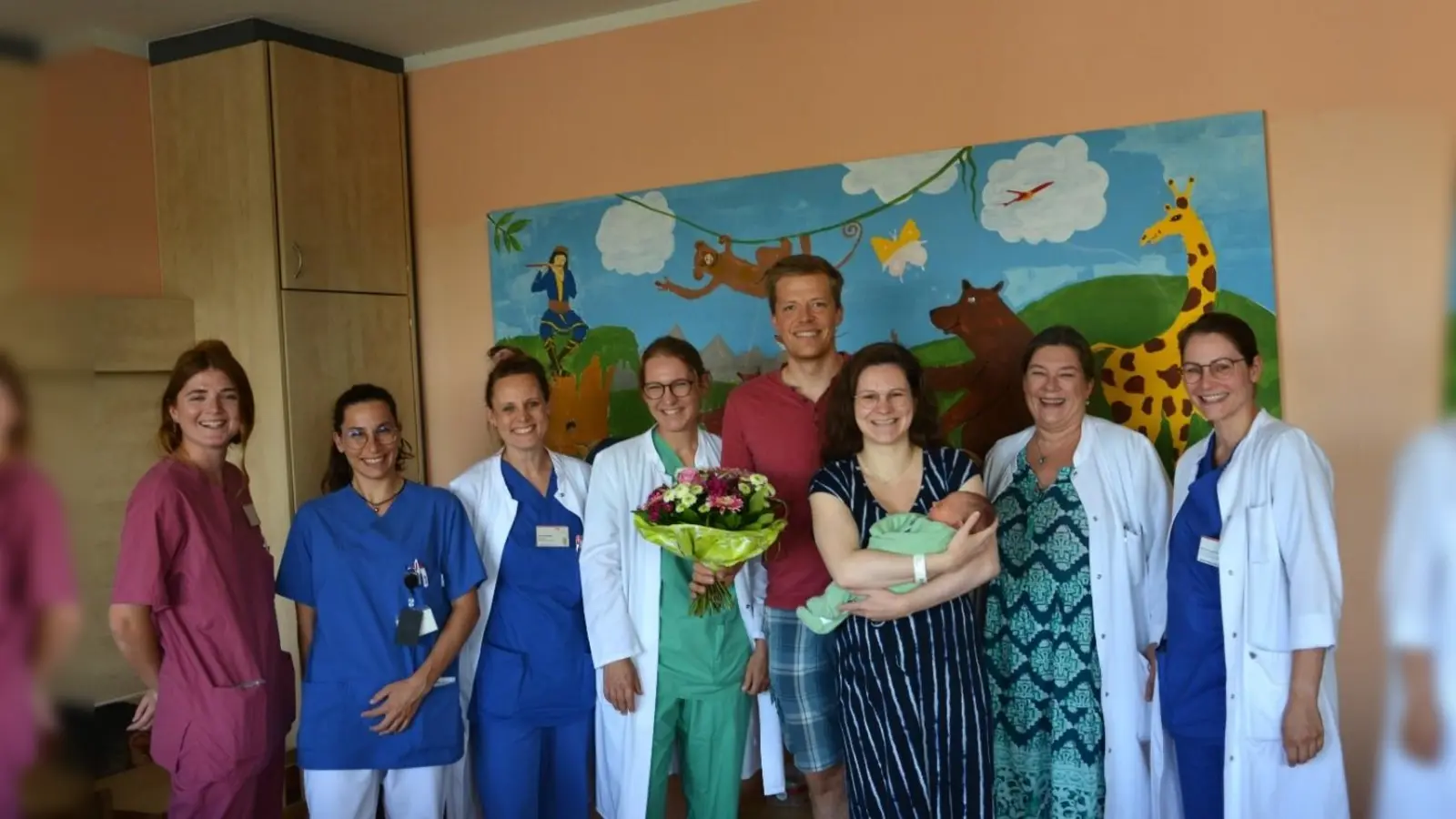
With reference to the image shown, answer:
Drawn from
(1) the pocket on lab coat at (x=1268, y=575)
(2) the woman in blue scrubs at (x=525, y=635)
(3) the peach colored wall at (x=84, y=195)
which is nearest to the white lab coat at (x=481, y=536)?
(2) the woman in blue scrubs at (x=525, y=635)

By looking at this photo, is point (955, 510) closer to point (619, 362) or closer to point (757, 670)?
point (757, 670)

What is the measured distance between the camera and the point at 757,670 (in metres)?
2.57

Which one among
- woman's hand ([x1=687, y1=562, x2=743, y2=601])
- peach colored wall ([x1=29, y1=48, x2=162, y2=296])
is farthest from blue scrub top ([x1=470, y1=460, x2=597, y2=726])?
peach colored wall ([x1=29, y1=48, x2=162, y2=296])

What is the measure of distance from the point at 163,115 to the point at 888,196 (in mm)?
2367

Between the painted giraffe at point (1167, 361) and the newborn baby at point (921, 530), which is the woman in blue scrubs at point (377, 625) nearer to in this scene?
the newborn baby at point (921, 530)

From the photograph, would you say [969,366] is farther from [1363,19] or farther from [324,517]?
[324,517]

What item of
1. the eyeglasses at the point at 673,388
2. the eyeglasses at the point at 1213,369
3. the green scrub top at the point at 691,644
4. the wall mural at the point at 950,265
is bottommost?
the green scrub top at the point at 691,644

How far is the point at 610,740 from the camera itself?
8.66 feet

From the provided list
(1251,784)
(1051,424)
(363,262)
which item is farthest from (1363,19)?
(363,262)

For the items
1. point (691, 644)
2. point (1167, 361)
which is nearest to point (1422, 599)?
point (691, 644)

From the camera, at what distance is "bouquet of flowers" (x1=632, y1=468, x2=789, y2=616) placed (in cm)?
221

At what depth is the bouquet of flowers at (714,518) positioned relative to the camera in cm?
221

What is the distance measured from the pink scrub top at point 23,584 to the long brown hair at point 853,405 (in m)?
1.99

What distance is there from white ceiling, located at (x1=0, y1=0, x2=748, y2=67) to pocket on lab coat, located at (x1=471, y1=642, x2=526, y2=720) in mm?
→ 2097
